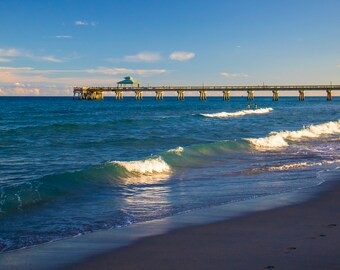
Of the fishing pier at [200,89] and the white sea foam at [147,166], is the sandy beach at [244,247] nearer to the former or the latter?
the white sea foam at [147,166]

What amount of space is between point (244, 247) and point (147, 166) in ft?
24.9

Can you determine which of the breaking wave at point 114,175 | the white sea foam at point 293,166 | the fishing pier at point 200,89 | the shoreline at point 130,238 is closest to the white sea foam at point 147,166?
the breaking wave at point 114,175

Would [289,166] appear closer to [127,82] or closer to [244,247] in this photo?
[244,247]

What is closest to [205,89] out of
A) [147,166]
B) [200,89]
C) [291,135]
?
[200,89]

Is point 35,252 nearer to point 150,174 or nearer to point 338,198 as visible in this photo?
point 338,198

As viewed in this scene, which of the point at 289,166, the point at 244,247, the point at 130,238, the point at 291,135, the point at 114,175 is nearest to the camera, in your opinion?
the point at 244,247

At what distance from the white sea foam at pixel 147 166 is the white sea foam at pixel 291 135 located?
24.2ft

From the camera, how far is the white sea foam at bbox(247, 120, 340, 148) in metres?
20.6

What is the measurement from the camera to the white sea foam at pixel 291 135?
67.7ft

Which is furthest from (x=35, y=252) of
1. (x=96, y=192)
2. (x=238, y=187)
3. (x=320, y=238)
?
(x=238, y=187)

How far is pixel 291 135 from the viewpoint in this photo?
24812mm

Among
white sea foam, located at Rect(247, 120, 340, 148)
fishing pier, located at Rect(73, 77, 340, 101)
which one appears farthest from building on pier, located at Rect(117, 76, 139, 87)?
white sea foam, located at Rect(247, 120, 340, 148)

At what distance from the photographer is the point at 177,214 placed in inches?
309

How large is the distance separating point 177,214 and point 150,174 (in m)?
4.83
